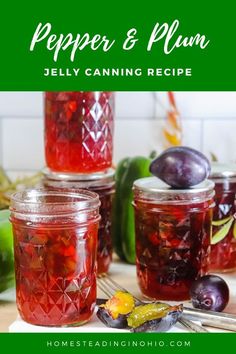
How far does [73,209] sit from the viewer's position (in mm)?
961

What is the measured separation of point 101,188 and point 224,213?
0.21 meters

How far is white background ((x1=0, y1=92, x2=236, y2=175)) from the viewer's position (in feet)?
4.75

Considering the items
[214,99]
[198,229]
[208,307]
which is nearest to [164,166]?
[198,229]

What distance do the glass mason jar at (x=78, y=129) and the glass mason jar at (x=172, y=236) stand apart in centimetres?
12

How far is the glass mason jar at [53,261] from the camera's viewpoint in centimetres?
95

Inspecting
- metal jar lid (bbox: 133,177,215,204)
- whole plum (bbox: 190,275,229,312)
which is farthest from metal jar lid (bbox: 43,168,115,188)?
whole plum (bbox: 190,275,229,312)

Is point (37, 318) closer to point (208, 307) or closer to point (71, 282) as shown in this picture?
point (71, 282)

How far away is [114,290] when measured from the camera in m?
1.10

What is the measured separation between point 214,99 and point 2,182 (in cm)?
45

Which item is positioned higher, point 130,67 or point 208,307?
point 130,67

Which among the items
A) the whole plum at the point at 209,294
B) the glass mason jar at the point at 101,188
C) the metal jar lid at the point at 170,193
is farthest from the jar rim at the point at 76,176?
the whole plum at the point at 209,294

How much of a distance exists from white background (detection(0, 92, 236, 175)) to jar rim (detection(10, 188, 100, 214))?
0.45 meters
